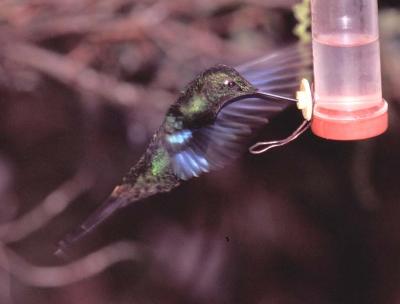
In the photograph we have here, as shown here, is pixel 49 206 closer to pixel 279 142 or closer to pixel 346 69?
pixel 346 69

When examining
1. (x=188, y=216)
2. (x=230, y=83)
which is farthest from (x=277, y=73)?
(x=188, y=216)

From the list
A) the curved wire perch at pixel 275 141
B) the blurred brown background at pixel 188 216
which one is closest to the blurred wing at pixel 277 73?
the curved wire perch at pixel 275 141

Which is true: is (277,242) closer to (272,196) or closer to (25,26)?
(272,196)

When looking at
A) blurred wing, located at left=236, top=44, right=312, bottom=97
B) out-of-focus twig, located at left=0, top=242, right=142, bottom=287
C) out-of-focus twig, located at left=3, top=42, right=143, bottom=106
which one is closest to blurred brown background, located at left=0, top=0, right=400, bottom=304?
out-of-focus twig, located at left=0, top=242, right=142, bottom=287

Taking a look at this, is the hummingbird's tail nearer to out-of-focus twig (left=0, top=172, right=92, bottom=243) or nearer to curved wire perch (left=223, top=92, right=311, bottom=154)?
curved wire perch (left=223, top=92, right=311, bottom=154)

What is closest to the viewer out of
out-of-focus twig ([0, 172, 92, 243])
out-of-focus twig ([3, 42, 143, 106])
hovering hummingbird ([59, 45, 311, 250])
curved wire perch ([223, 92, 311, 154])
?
curved wire perch ([223, 92, 311, 154])

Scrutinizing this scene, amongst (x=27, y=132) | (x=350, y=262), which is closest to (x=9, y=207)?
(x=27, y=132)

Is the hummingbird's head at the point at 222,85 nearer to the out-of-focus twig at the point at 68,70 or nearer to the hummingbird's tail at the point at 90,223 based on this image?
the hummingbird's tail at the point at 90,223
